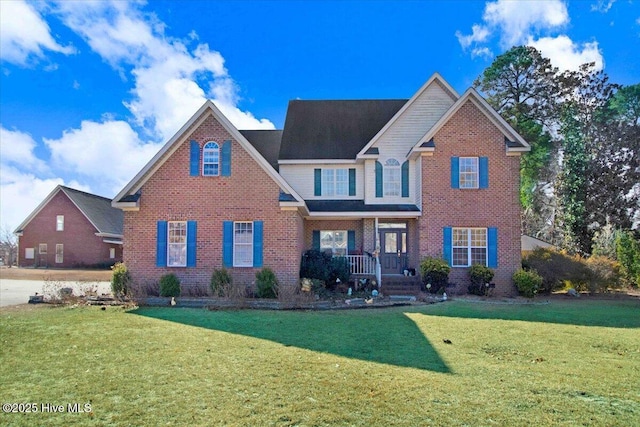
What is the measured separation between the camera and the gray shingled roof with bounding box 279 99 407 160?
20.4 m

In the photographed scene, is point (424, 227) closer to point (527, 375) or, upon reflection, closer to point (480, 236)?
point (480, 236)

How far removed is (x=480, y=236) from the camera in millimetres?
17625

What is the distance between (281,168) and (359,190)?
404cm

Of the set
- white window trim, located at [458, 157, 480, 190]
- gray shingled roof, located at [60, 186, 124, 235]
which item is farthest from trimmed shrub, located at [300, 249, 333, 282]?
gray shingled roof, located at [60, 186, 124, 235]

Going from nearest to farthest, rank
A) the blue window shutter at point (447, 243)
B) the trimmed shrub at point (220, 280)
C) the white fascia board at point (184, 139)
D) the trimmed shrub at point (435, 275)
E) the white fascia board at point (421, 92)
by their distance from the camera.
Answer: the trimmed shrub at point (220, 280), the white fascia board at point (184, 139), the trimmed shrub at point (435, 275), the blue window shutter at point (447, 243), the white fascia board at point (421, 92)

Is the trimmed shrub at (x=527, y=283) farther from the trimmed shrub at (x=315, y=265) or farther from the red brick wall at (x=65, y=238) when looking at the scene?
the red brick wall at (x=65, y=238)

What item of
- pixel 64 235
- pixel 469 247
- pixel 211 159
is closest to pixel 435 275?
pixel 469 247

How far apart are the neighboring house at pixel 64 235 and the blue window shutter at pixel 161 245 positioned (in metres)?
23.6

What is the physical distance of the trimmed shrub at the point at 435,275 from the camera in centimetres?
1648

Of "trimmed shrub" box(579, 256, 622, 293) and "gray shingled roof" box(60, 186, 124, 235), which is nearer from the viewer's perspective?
"trimmed shrub" box(579, 256, 622, 293)

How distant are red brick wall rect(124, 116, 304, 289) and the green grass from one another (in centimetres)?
474

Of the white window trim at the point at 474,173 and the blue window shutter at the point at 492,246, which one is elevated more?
the white window trim at the point at 474,173

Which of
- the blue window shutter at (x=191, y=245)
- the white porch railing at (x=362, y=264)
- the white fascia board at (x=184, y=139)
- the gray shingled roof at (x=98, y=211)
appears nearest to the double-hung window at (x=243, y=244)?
the blue window shutter at (x=191, y=245)

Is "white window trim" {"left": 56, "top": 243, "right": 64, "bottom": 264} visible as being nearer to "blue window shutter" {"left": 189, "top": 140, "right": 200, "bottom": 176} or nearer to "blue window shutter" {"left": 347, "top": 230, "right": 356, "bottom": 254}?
"blue window shutter" {"left": 189, "top": 140, "right": 200, "bottom": 176}
